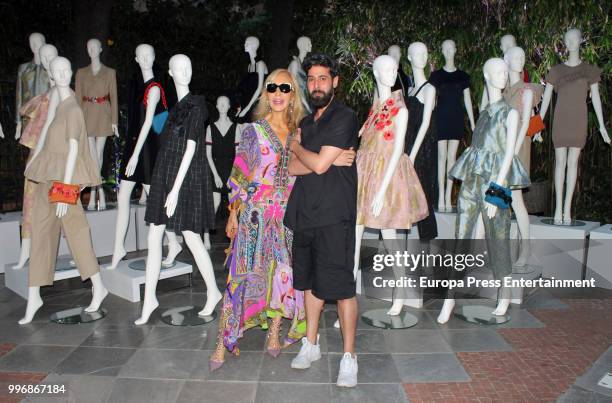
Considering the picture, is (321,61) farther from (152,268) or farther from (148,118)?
(152,268)

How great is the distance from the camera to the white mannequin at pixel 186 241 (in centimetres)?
401

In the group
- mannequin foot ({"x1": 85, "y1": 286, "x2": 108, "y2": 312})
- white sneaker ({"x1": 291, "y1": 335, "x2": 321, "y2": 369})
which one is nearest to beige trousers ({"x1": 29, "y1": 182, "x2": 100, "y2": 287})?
mannequin foot ({"x1": 85, "y1": 286, "x2": 108, "y2": 312})

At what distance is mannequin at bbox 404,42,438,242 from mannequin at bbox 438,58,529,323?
36 cm

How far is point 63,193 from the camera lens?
426 centimetres

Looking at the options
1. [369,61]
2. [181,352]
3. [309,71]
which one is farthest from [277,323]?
[369,61]

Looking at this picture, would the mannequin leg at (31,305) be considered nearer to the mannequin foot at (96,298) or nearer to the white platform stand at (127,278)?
the mannequin foot at (96,298)

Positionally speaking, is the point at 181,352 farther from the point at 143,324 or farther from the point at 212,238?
the point at 212,238

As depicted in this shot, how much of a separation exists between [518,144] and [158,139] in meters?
2.91

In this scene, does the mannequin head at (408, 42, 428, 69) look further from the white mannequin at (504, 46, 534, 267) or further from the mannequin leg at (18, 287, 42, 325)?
the mannequin leg at (18, 287, 42, 325)

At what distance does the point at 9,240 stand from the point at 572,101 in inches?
221

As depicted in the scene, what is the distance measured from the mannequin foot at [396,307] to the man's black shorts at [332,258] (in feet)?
4.65

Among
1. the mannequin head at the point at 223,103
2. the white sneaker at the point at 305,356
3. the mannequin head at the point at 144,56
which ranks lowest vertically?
the white sneaker at the point at 305,356

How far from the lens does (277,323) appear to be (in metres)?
3.90

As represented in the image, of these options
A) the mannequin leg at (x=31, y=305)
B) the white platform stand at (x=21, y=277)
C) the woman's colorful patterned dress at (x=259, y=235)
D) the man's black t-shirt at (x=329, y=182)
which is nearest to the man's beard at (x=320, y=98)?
the man's black t-shirt at (x=329, y=182)
